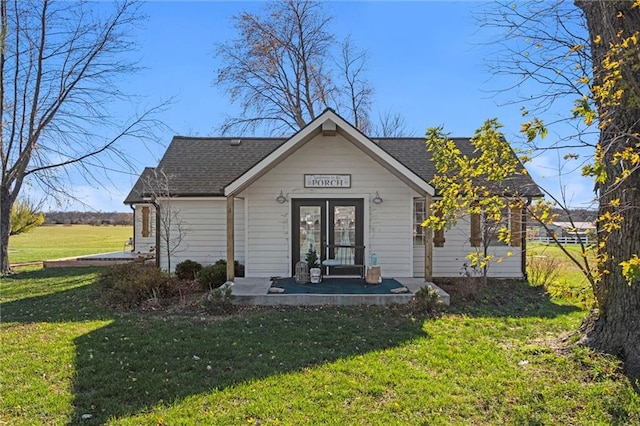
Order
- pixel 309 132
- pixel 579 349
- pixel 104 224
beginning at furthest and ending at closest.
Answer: pixel 104 224
pixel 309 132
pixel 579 349

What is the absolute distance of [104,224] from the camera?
5778 cm

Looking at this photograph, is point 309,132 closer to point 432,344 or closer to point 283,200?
point 283,200

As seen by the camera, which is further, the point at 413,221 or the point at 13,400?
the point at 413,221

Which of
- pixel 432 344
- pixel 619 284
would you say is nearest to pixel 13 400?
pixel 432 344

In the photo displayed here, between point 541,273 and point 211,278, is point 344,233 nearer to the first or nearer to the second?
point 211,278

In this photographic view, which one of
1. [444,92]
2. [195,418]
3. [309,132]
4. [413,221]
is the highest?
[444,92]

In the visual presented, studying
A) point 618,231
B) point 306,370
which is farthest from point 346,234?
point 618,231

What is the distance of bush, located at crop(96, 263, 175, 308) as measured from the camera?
855 centimetres

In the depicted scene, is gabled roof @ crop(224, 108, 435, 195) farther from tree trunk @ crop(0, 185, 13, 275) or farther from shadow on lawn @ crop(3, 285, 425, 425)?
tree trunk @ crop(0, 185, 13, 275)

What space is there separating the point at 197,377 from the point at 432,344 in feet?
10.5

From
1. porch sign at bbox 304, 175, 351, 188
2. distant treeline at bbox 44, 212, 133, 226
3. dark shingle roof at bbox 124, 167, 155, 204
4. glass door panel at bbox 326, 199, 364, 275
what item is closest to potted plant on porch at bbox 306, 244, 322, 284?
glass door panel at bbox 326, 199, 364, 275

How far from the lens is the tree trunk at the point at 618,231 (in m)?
4.70

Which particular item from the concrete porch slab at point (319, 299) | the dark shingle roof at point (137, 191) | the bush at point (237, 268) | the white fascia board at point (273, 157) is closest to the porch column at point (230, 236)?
the white fascia board at point (273, 157)

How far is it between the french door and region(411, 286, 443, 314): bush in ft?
10.3
